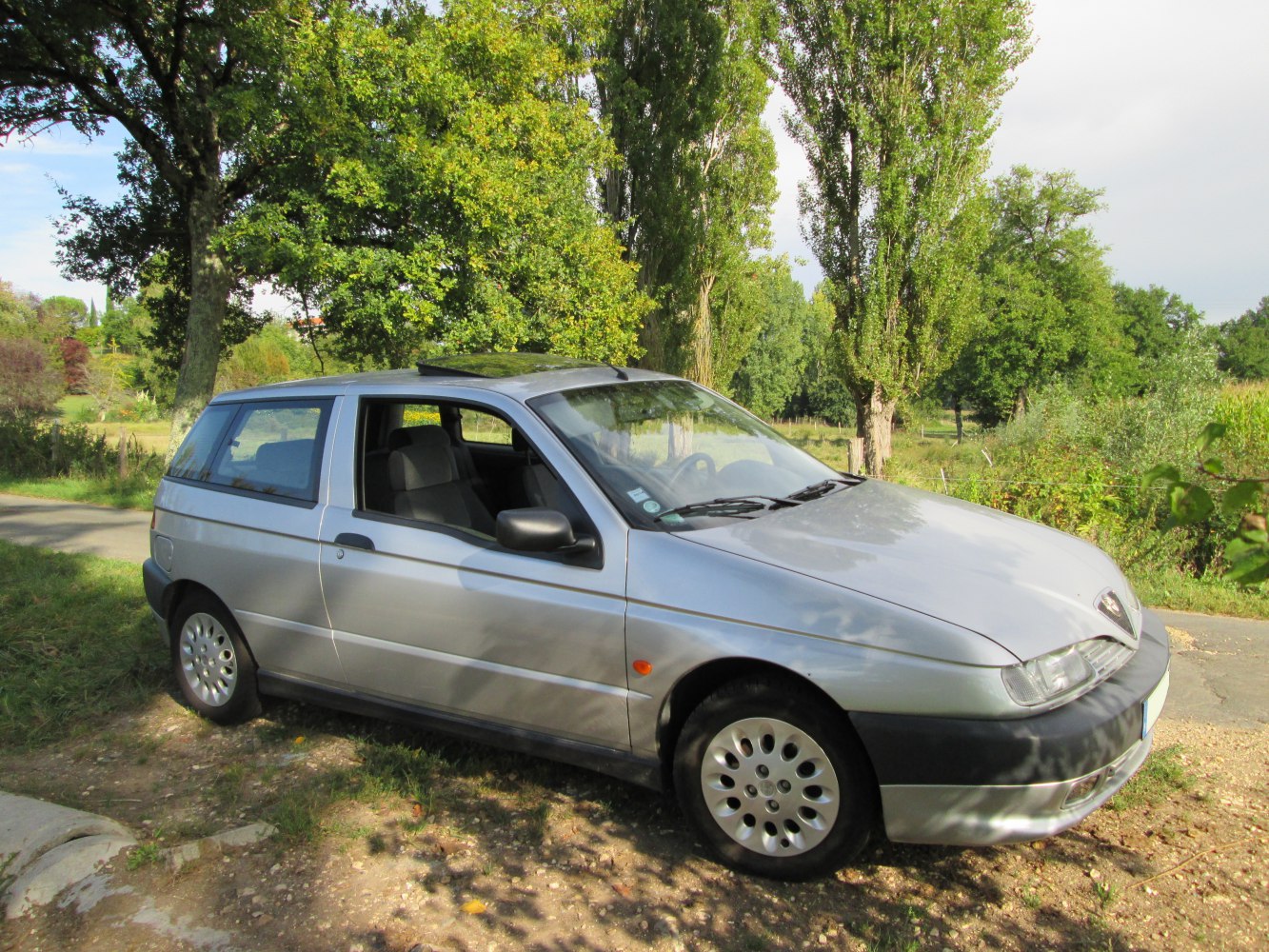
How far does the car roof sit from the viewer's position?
4031 mm

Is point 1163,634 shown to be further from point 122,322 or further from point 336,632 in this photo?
point 122,322

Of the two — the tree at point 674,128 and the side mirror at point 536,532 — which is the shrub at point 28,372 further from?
the side mirror at point 536,532

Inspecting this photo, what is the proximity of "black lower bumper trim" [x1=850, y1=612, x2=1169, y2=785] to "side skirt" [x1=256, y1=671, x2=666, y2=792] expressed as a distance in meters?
0.89

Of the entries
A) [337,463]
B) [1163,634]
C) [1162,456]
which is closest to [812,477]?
[1163,634]

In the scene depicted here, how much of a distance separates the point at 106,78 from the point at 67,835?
16.5 m

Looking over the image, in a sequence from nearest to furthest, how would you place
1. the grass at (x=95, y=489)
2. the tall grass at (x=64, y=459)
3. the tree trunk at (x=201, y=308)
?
the grass at (x=95, y=489) → the tree trunk at (x=201, y=308) → the tall grass at (x=64, y=459)

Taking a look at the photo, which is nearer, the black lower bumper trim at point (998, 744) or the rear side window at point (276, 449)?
the black lower bumper trim at point (998, 744)

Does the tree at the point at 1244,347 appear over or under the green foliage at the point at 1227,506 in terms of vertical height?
over

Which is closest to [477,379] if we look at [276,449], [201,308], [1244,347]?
[276,449]

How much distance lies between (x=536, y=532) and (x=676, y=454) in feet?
2.93

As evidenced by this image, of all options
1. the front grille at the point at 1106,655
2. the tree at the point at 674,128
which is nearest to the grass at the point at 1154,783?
the front grille at the point at 1106,655

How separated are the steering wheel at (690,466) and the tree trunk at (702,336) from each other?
15.6 m

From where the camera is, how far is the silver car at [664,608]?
9.05 feet

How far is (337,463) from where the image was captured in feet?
13.9
